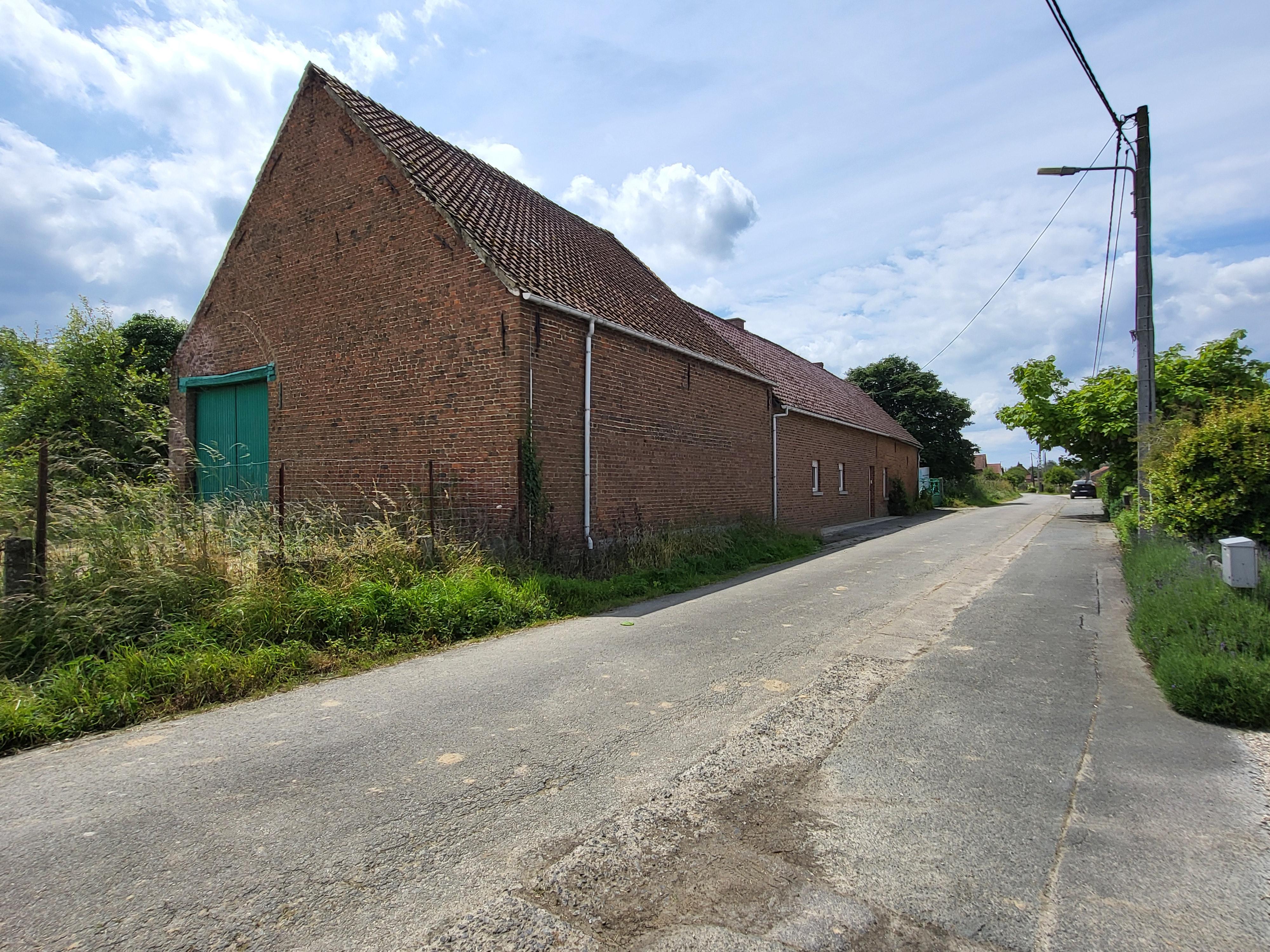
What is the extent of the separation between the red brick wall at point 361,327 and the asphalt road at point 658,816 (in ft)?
15.9

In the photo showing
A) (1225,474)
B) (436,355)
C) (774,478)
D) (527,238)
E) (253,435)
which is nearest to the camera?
(1225,474)

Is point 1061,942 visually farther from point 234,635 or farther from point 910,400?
Result: point 910,400

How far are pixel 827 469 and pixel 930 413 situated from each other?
21686 millimetres

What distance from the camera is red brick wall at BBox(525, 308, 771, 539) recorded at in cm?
987

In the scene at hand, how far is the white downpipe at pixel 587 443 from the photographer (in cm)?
1043

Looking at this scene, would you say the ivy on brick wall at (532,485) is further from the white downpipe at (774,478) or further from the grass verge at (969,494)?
the grass verge at (969,494)

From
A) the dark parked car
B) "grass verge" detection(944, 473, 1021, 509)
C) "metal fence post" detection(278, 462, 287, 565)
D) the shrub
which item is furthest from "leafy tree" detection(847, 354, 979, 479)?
"metal fence post" detection(278, 462, 287, 565)

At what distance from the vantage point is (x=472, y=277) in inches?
384

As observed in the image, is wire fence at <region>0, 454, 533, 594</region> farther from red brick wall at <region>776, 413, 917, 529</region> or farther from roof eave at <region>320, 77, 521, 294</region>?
red brick wall at <region>776, 413, 917, 529</region>

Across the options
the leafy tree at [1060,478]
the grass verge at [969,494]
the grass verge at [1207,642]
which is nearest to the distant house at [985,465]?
the leafy tree at [1060,478]

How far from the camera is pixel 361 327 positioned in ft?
36.4

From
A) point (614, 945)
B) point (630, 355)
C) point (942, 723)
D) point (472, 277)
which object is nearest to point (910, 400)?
point (630, 355)

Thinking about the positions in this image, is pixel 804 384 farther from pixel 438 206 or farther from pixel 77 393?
pixel 77 393

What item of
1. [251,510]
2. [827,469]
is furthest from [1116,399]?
[251,510]
